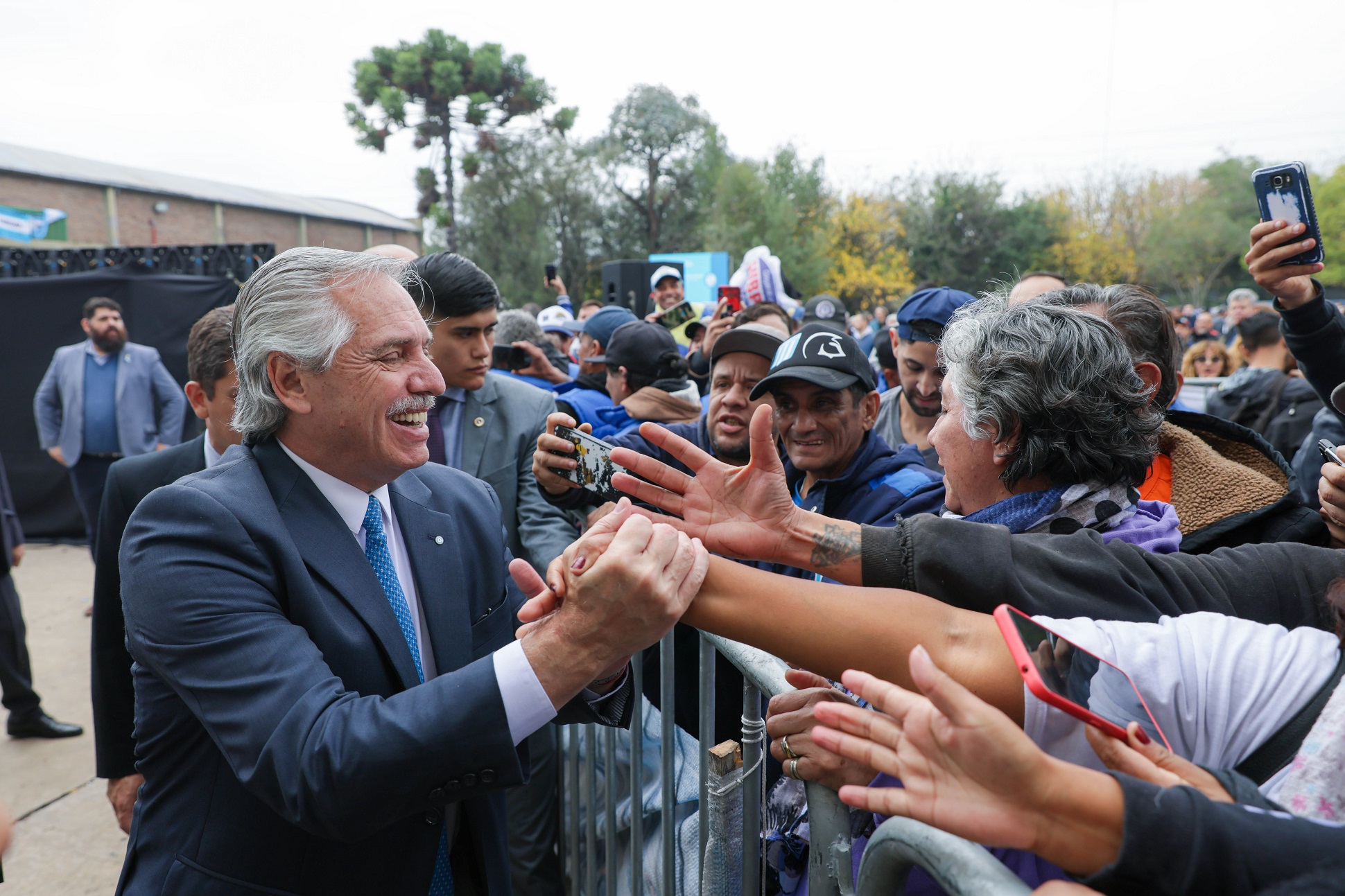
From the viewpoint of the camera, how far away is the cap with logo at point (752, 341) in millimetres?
3336

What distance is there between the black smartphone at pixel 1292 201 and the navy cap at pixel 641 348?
7.94 ft

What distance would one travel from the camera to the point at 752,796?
166 cm

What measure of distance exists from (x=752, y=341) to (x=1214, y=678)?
7.76 feet

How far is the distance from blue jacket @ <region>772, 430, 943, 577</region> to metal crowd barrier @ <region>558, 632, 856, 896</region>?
654 millimetres

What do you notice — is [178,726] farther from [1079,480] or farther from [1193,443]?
[1193,443]

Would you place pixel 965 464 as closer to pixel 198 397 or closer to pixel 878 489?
pixel 878 489

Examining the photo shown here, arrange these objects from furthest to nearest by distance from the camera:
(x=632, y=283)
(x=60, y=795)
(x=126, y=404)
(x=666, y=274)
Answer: (x=632, y=283)
(x=666, y=274)
(x=126, y=404)
(x=60, y=795)

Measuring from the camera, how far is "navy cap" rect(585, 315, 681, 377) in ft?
13.6

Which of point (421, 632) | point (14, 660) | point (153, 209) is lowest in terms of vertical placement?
point (14, 660)

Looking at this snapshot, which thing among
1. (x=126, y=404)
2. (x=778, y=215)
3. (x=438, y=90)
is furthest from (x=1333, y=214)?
(x=126, y=404)

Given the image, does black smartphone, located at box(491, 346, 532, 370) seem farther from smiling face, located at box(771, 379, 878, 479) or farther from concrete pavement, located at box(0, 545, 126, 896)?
concrete pavement, located at box(0, 545, 126, 896)

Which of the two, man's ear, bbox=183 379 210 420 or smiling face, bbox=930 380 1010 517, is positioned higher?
man's ear, bbox=183 379 210 420

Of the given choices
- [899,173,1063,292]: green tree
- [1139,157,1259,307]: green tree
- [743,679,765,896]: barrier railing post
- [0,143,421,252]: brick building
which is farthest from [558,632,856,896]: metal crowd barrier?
[1139,157,1259,307]: green tree

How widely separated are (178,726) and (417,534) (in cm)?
59
